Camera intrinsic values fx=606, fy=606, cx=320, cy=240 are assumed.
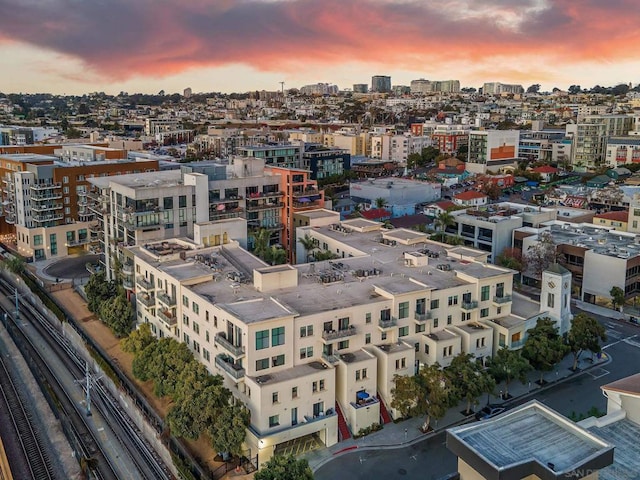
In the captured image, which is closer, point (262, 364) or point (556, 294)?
point (262, 364)

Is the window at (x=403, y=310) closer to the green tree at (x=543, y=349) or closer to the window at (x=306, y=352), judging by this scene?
the window at (x=306, y=352)

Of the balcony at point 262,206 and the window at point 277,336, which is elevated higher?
the balcony at point 262,206

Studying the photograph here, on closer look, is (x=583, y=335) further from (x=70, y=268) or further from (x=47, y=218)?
(x=47, y=218)

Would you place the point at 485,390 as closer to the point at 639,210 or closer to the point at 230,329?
the point at 230,329

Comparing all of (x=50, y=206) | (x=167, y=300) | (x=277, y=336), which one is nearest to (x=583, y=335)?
(x=277, y=336)

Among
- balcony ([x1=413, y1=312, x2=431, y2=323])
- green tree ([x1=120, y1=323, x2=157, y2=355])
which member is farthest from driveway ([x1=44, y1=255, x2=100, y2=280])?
balcony ([x1=413, y1=312, x2=431, y2=323])

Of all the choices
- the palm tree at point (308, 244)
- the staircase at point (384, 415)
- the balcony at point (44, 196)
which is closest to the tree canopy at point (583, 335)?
the staircase at point (384, 415)
